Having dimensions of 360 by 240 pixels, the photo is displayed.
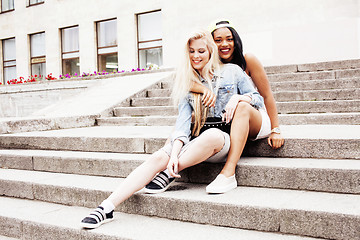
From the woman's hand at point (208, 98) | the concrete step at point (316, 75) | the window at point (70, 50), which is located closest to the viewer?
the woman's hand at point (208, 98)

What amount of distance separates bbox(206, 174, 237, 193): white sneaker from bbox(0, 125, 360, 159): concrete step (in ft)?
2.06

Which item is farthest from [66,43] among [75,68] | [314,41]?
[314,41]

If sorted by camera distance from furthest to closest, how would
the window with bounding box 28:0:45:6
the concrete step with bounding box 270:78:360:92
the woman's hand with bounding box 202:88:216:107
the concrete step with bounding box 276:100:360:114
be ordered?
the window with bounding box 28:0:45:6, the concrete step with bounding box 270:78:360:92, the concrete step with bounding box 276:100:360:114, the woman's hand with bounding box 202:88:216:107

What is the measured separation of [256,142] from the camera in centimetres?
339

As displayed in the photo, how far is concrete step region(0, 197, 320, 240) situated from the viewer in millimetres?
2490

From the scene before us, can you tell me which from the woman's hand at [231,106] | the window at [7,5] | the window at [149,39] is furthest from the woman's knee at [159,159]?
the window at [7,5]

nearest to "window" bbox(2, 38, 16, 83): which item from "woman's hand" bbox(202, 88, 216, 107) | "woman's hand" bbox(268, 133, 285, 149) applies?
"woman's hand" bbox(202, 88, 216, 107)

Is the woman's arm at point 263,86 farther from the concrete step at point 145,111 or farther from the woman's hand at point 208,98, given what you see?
the concrete step at point 145,111

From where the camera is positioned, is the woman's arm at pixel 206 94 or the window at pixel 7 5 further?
the window at pixel 7 5

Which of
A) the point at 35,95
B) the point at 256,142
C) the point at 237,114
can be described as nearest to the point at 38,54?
the point at 35,95

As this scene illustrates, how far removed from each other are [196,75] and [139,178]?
0.98 metres

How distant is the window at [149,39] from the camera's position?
1489 centimetres

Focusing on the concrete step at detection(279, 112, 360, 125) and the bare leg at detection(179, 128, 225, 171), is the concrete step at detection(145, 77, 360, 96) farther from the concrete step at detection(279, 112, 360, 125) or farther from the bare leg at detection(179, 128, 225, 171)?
the bare leg at detection(179, 128, 225, 171)

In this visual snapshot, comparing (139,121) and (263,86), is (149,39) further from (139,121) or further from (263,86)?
(263,86)
